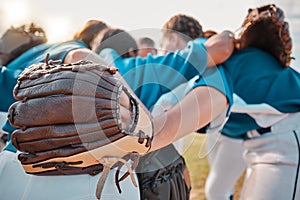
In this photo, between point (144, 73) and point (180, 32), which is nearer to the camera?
point (144, 73)

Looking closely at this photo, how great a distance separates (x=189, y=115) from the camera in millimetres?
1325

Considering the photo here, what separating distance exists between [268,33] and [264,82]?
7.7 inches

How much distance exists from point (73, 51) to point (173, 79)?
348mm

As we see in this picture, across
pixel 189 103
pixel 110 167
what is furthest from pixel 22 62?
pixel 110 167

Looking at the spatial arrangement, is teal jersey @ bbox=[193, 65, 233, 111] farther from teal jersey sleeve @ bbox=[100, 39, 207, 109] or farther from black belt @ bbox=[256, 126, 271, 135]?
black belt @ bbox=[256, 126, 271, 135]

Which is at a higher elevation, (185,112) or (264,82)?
(185,112)

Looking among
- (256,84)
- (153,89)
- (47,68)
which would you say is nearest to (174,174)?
(153,89)

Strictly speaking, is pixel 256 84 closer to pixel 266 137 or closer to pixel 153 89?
pixel 266 137

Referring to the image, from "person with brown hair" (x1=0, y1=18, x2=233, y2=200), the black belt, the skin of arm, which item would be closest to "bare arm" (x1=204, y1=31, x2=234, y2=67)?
"person with brown hair" (x1=0, y1=18, x2=233, y2=200)

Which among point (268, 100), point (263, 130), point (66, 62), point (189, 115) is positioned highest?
point (66, 62)

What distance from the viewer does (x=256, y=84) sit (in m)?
1.88

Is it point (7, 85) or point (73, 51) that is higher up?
point (73, 51)

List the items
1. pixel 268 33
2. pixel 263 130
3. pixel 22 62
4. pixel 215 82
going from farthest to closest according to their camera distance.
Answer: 1. pixel 263 130
2. pixel 268 33
3. pixel 22 62
4. pixel 215 82

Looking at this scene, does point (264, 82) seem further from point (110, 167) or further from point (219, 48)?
point (110, 167)
